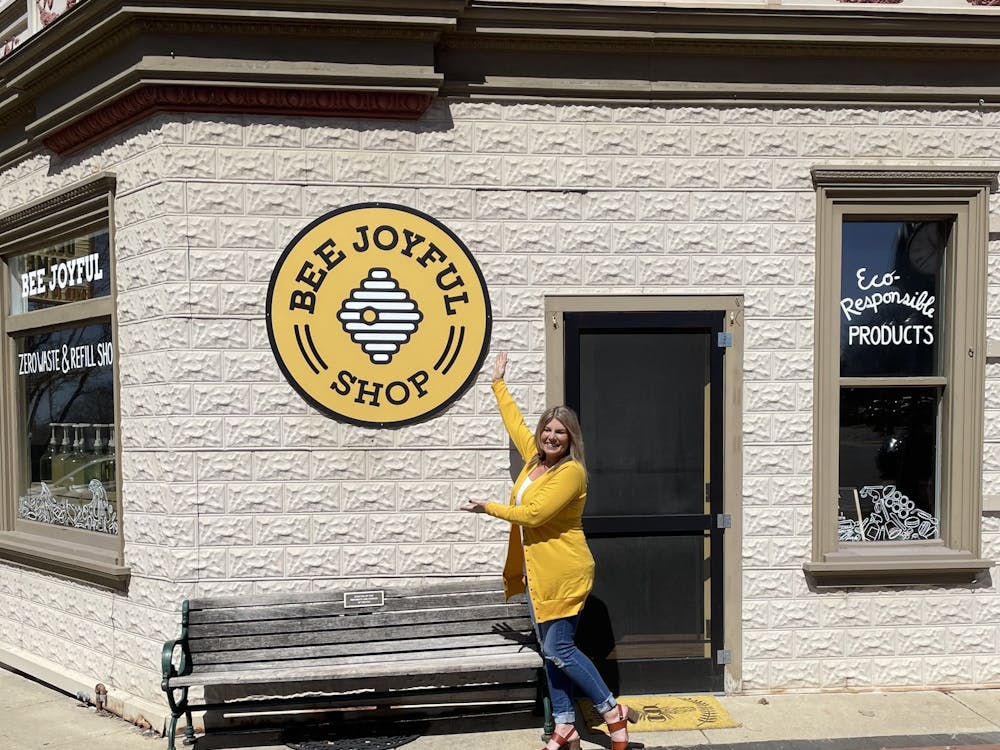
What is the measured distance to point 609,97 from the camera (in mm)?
4711

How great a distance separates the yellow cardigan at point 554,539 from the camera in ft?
12.6

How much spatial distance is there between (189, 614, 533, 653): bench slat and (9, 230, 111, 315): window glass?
2317 mm

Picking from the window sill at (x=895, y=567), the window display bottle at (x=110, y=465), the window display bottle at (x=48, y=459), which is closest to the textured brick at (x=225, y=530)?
the window display bottle at (x=110, y=465)

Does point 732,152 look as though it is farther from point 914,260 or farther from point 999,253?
point 999,253

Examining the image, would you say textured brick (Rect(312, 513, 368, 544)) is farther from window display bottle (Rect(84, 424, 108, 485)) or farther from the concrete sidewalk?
window display bottle (Rect(84, 424, 108, 485))

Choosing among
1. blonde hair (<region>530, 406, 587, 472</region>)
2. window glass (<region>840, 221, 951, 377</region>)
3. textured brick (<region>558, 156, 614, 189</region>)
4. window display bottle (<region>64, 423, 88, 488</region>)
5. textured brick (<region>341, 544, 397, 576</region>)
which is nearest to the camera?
blonde hair (<region>530, 406, 587, 472</region>)

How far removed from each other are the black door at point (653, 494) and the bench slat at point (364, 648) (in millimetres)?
648

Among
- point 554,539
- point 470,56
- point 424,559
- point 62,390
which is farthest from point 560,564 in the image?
point 62,390

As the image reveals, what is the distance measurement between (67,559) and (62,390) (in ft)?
3.93

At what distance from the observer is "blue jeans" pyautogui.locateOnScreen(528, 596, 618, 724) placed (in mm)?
3943

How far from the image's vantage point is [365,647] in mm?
4348

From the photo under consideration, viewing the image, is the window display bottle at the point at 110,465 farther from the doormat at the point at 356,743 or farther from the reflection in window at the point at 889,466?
the reflection in window at the point at 889,466

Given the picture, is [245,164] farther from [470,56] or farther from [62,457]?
[62,457]

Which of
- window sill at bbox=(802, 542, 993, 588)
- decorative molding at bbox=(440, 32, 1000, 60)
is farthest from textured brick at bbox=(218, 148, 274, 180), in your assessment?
window sill at bbox=(802, 542, 993, 588)
